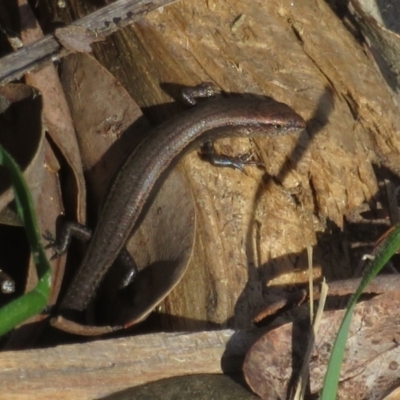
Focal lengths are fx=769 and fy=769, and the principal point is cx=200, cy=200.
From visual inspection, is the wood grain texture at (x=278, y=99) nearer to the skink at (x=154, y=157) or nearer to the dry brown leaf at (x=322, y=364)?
the skink at (x=154, y=157)

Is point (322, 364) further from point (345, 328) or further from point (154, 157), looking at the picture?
point (154, 157)

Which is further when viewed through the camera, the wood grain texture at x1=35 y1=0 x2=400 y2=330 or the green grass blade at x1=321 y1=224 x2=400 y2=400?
the wood grain texture at x1=35 y1=0 x2=400 y2=330

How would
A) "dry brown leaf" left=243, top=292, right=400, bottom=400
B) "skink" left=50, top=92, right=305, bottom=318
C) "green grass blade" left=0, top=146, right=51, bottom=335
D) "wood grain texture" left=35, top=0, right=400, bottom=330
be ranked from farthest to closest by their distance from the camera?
"skink" left=50, top=92, right=305, bottom=318, "wood grain texture" left=35, top=0, right=400, bottom=330, "dry brown leaf" left=243, top=292, right=400, bottom=400, "green grass blade" left=0, top=146, right=51, bottom=335

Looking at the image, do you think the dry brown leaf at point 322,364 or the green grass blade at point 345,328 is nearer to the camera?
the green grass blade at point 345,328

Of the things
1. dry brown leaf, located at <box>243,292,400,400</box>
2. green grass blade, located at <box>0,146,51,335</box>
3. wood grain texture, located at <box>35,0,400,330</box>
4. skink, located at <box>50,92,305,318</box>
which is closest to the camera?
green grass blade, located at <box>0,146,51,335</box>

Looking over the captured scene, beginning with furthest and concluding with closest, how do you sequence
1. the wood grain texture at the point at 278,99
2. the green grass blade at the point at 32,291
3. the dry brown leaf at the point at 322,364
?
the wood grain texture at the point at 278,99 < the dry brown leaf at the point at 322,364 < the green grass blade at the point at 32,291

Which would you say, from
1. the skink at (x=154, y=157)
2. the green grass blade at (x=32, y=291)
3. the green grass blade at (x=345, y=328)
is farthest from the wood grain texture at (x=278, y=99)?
the green grass blade at (x=32, y=291)

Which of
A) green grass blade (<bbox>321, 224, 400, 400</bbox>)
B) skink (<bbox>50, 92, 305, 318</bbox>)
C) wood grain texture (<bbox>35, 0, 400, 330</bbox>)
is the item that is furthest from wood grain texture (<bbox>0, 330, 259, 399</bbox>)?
skink (<bbox>50, 92, 305, 318</bbox>)

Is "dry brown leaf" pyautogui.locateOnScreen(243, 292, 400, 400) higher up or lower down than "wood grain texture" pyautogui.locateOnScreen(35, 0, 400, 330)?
lower down

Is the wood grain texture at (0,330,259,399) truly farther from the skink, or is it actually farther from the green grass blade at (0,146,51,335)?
the skink
